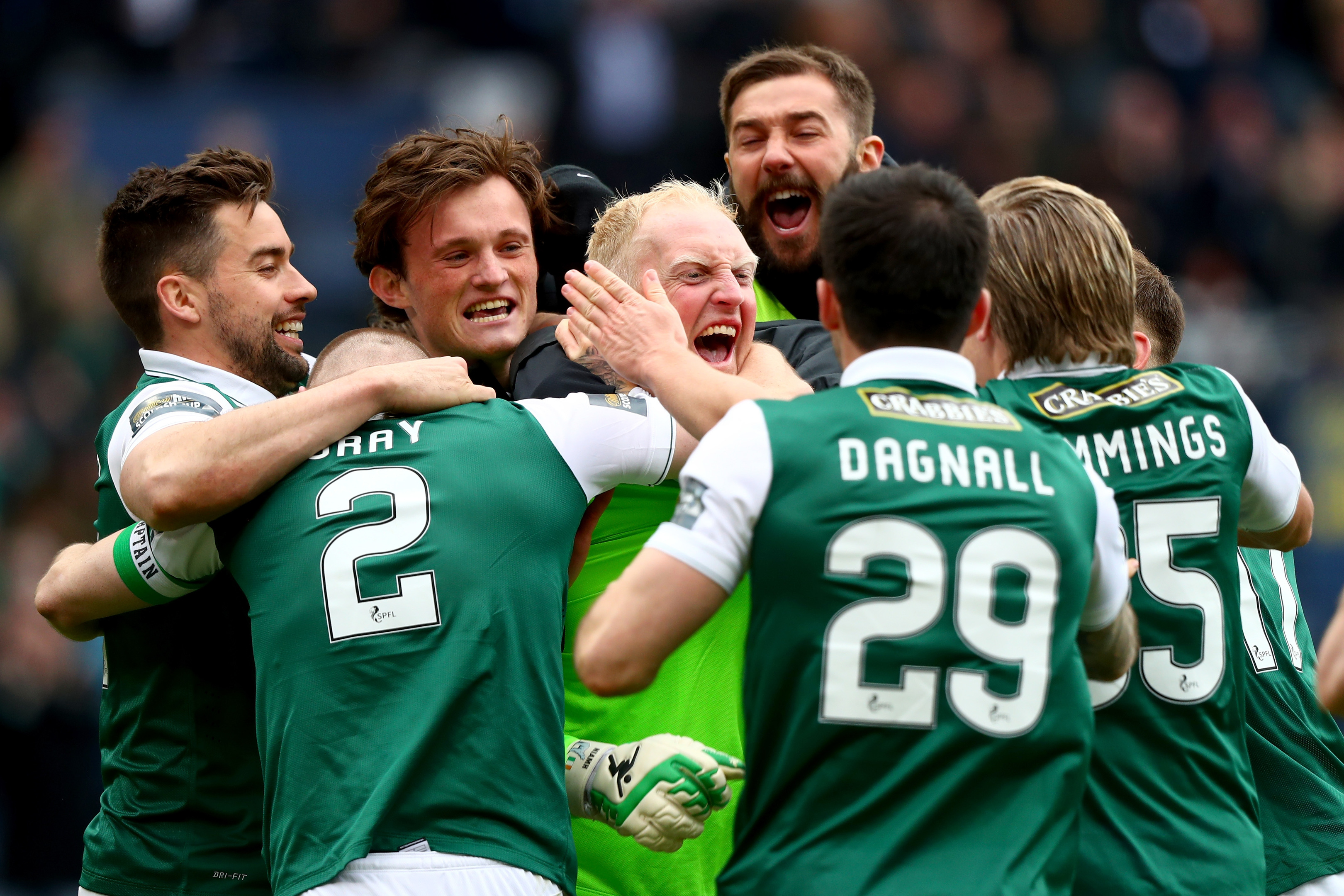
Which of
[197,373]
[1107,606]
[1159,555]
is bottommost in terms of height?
[1107,606]

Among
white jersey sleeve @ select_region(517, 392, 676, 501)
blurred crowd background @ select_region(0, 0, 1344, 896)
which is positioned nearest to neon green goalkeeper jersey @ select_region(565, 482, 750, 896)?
white jersey sleeve @ select_region(517, 392, 676, 501)

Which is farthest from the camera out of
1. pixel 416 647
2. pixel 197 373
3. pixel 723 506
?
pixel 197 373

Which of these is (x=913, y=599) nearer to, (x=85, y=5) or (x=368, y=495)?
(x=368, y=495)

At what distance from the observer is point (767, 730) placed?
3.15 meters

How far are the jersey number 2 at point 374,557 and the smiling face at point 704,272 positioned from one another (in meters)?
1.17

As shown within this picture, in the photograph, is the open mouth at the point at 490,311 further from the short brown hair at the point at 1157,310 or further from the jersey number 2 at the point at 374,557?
the short brown hair at the point at 1157,310

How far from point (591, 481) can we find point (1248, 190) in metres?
11.5

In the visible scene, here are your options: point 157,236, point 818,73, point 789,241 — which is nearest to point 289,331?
point 157,236

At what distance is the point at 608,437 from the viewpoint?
396 cm

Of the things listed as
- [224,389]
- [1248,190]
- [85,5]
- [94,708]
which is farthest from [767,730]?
[85,5]

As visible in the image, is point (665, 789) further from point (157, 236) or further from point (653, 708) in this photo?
point (157, 236)

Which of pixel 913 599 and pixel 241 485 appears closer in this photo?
pixel 913 599

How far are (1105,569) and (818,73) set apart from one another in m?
3.30

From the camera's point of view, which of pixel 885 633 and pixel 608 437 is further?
pixel 608 437
